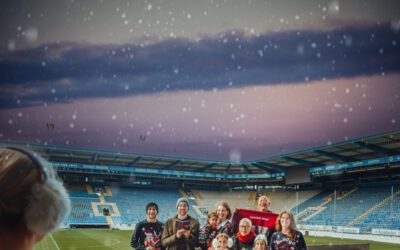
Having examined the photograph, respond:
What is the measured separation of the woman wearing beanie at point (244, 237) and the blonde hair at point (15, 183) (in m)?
6.04

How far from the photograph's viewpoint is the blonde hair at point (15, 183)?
2.81ft

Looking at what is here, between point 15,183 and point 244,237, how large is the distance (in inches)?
244

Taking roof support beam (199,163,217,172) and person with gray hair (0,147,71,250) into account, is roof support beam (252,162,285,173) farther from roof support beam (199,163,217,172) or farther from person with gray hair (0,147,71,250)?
person with gray hair (0,147,71,250)

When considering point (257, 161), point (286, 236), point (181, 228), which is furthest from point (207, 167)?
point (286, 236)

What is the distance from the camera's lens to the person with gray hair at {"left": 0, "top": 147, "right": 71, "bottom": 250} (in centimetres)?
86

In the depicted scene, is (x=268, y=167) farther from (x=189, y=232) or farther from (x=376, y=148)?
(x=189, y=232)

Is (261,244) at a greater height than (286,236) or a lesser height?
lesser

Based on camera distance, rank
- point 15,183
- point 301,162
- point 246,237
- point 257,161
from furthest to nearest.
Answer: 1. point 257,161
2. point 301,162
3. point 246,237
4. point 15,183

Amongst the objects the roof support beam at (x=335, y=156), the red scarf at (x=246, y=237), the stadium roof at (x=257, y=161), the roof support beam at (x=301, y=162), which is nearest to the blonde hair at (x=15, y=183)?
the red scarf at (x=246, y=237)

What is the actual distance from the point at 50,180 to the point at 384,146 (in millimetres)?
32662

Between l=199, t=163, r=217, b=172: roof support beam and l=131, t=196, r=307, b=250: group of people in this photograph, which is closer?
l=131, t=196, r=307, b=250: group of people

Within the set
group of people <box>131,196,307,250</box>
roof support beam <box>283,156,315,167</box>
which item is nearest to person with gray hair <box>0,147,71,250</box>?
group of people <box>131,196,307,250</box>

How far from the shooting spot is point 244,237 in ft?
22.0

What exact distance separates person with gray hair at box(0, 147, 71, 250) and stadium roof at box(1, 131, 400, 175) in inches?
1091
